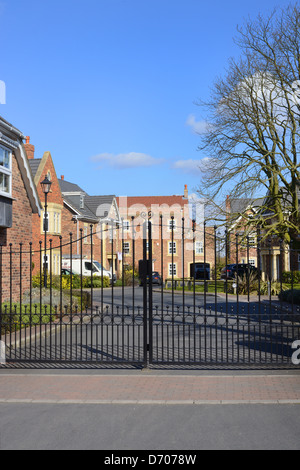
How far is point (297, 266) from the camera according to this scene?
45.4 meters

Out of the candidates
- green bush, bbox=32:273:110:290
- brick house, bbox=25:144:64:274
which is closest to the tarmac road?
green bush, bbox=32:273:110:290

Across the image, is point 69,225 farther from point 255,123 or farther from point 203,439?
point 203,439

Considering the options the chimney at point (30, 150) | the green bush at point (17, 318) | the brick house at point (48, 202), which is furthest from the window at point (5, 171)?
the chimney at point (30, 150)

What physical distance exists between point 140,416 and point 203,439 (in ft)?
4.02

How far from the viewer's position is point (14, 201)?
58.7 feet

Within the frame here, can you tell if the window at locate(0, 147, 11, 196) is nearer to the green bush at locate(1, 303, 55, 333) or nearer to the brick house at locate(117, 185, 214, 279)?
the green bush at locate(1, 303, 55, 333)

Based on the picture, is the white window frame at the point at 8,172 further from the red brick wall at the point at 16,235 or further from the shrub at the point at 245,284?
the shrub at the point at 245,284

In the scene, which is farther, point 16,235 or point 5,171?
point 16,235

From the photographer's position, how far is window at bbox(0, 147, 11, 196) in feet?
54.5

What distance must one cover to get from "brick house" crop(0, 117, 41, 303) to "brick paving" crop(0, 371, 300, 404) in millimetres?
8150

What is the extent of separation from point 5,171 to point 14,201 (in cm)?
148

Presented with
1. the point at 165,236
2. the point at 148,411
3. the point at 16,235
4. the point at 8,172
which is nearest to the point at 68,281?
the point at 16,235

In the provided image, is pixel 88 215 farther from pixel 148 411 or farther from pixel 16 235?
pixel 148 411

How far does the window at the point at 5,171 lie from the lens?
1661cm
